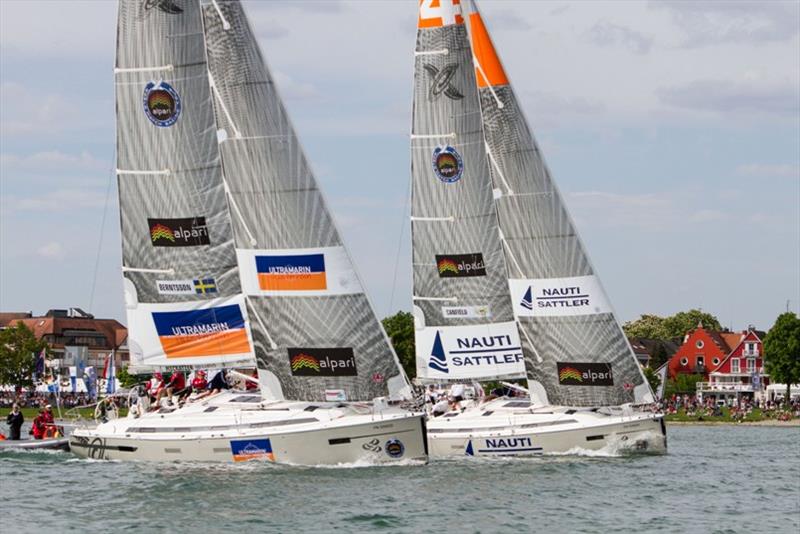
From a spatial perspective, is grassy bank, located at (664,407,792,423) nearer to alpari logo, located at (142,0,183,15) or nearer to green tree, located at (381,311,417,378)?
green tree, located at (381,311,417,378)

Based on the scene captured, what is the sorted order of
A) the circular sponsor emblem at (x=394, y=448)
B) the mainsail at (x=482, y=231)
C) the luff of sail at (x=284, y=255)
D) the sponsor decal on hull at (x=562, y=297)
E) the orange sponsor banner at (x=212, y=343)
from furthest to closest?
the mainsail at (x=482, y=231)
the sponsor decal on hull at (x=562, y=297)
the orange sponsor banner at (x=212, y=343)
the luff of sail at (x=284, y=255)
the circular sponsor emblem at (x=394, y=448)

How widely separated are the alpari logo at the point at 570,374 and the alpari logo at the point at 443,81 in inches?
418

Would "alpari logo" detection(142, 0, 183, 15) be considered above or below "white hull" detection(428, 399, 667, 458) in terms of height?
above

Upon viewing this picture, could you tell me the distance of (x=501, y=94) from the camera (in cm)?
5378

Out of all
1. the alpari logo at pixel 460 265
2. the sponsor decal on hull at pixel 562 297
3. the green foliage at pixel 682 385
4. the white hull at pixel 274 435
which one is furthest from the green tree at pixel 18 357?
the white hull at pixel 274 435

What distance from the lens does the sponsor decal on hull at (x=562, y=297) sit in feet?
170

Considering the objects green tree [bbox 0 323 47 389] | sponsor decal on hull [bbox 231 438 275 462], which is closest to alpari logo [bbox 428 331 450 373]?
sponsor decal on hull [bbox 231 438 275 462]

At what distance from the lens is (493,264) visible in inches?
2126

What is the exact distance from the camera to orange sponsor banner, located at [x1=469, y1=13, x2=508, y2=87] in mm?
53938

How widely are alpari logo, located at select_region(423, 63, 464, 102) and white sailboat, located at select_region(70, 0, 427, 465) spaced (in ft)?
33.2

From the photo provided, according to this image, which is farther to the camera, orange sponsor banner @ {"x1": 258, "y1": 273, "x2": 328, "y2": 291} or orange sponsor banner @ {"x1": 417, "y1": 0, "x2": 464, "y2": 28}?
orange sponsor banner @ {"x1": 417, "y1": 0, "x2": 464, "y2": 28}

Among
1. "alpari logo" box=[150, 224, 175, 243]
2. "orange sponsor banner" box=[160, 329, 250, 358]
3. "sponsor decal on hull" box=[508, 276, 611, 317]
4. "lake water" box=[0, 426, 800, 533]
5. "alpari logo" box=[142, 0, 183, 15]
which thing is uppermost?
"alpari logo" box=[142, 0, 183, 15]

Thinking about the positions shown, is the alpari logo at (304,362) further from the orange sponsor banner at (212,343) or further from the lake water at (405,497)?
the lake water at (405,497)

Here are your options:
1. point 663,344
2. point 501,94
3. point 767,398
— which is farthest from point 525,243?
point 663,344
